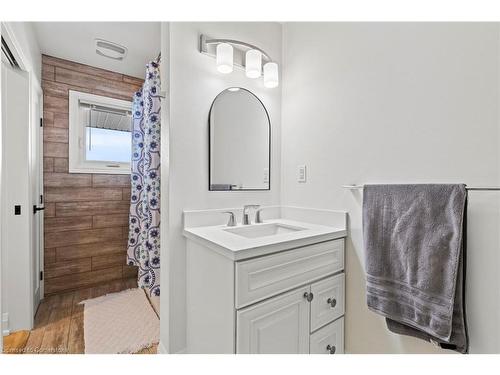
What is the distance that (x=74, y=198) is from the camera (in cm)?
234

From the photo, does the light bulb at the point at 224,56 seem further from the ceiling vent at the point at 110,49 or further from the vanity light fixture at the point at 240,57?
the ceiling vent at the point at 110,49

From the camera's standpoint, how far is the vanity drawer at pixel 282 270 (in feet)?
3.24

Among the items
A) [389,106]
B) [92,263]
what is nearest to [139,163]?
[92,263]

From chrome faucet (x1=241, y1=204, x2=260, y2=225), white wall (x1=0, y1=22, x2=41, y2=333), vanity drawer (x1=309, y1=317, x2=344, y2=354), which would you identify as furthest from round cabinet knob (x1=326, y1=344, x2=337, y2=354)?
Result: white wall (x1=0, y1=22, x2=41, y2=333)

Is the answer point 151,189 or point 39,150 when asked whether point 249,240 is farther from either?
point 39,150

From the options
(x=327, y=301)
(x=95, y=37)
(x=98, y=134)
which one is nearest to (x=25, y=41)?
(x=95, y=37)

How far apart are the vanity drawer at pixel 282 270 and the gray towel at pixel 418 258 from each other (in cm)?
20

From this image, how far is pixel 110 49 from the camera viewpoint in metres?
2.14

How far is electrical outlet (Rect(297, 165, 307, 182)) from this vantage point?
161 cm

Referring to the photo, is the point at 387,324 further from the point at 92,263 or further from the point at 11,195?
the point at 92,263

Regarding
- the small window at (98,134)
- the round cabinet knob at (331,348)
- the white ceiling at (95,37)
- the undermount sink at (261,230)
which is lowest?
the round cabinet knob at (331,348)

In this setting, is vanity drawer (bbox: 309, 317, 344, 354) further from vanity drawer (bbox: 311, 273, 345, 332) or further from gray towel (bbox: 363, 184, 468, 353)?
gray towel (bbox: 363, 184, 468, 353)

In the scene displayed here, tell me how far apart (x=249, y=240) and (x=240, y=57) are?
1.16 meters

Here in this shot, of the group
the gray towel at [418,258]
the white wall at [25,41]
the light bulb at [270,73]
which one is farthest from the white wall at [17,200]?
the gray towel at [418,258]
